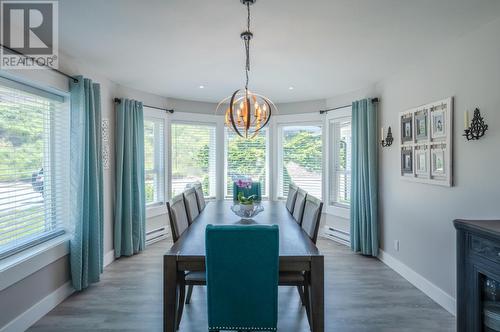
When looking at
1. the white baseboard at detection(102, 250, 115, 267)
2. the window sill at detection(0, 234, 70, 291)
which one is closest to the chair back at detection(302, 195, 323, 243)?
the window sill at detection(0, 234, 70, 291)

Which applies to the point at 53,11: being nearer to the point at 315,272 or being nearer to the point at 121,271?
the point at 315,272

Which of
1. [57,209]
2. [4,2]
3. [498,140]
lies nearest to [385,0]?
[498,140]

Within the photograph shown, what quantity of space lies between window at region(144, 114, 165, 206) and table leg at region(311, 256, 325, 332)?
11.5 feet

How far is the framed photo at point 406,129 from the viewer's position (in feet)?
11.2

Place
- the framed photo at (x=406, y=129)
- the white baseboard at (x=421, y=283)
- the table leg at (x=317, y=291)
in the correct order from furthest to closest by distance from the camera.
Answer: the framed photo at (x=406, y=129) < the white baseboard at (x=421, y=283) < the table leg at (x=317, y=291)

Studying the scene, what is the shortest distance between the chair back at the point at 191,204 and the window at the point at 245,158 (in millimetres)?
2098

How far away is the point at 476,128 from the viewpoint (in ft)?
7.97

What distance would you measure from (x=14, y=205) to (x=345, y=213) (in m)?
4.20

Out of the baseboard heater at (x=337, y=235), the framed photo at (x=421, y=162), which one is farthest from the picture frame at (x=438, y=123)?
the baseboard heater at (x=337, y=235)

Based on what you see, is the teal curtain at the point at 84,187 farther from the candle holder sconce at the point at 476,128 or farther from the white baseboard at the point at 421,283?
the candle holder sconce at the point at 476,128

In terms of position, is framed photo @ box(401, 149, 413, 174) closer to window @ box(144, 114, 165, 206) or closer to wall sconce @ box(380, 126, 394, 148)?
wall sconce @ box(380, 126, 394, 148)

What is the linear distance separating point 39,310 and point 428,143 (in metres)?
3.96

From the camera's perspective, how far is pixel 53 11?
219 cm

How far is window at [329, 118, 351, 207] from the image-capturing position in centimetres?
489
